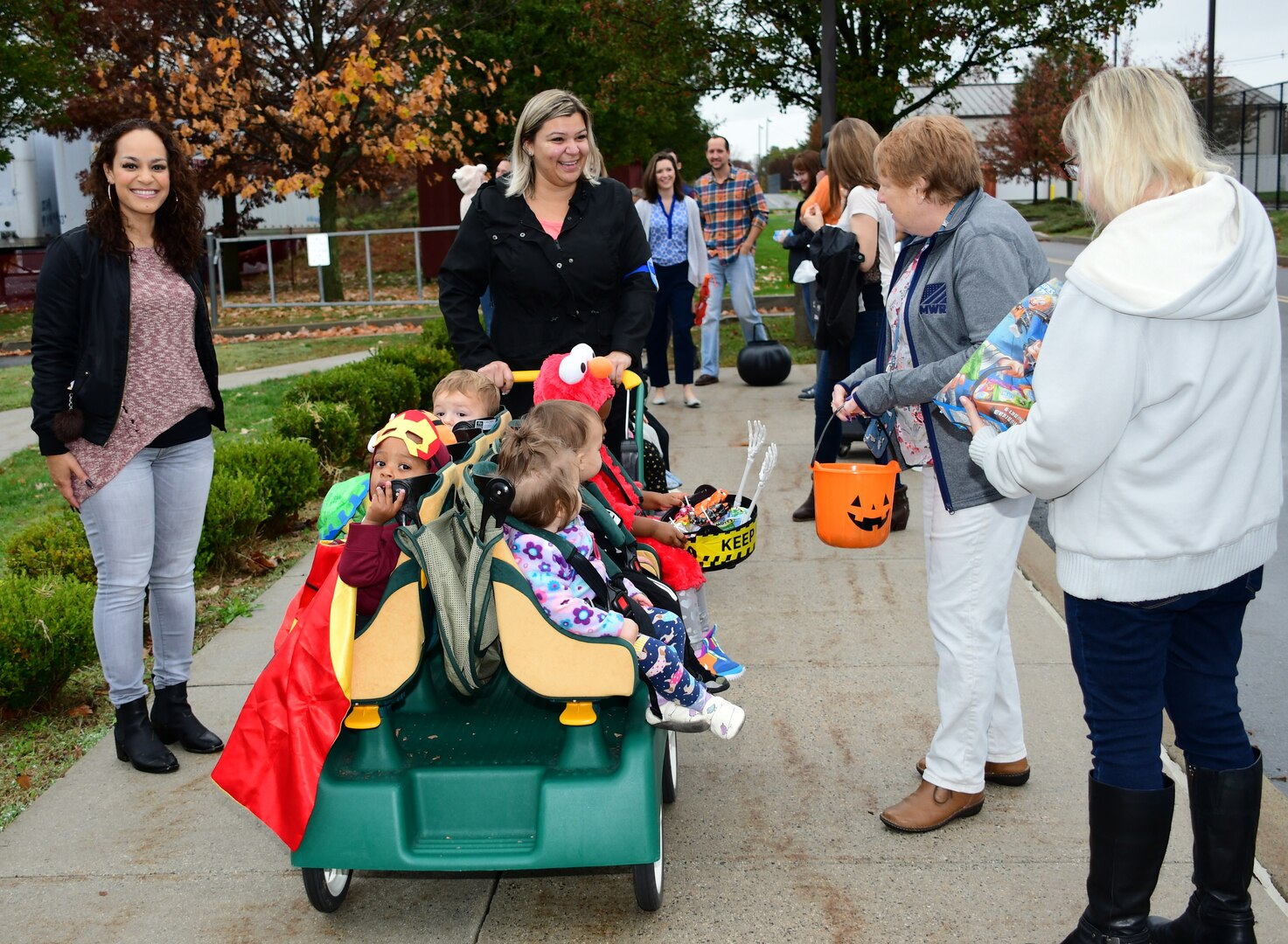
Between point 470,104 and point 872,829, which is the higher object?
point 470,104

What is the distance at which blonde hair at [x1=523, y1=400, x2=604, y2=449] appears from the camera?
3.54m

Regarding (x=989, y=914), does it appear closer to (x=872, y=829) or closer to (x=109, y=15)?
(x=872, y=829)

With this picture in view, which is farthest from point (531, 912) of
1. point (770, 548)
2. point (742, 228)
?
point (742, 228)

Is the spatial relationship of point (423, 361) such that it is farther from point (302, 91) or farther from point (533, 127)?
point (302, 91)

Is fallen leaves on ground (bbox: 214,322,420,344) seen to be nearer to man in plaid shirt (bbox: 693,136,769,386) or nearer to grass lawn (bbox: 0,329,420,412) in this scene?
grass lawn (bbox: 0,329,420,412)

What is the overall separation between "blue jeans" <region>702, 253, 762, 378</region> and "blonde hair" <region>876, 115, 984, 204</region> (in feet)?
26.9

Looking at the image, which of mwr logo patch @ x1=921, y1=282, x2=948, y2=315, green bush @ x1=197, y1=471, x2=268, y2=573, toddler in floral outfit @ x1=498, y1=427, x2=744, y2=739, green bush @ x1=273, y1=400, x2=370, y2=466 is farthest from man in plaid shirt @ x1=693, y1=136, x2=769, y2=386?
toddler in floral outfit @ x1=498, y1=427, x2=744, y2=739

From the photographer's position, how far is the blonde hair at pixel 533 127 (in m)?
4.59

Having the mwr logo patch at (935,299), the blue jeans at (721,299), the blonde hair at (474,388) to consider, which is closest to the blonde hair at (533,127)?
the blonde hair at (474,388)

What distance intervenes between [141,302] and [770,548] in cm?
371

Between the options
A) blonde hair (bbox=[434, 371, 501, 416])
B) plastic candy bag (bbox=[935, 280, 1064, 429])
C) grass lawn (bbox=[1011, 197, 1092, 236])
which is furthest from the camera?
grass lawn (bbox=[1011, 197, 1092, 236])

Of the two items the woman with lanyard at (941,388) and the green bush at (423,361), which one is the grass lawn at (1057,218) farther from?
the woman with lanyard at (941,388)

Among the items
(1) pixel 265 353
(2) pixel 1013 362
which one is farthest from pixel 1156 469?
(1) pixel 265 353

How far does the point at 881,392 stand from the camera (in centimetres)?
363
